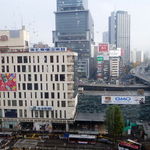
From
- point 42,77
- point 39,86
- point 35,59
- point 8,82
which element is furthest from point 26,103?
point 35,59

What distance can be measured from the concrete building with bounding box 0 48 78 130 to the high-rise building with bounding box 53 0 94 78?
103 meters

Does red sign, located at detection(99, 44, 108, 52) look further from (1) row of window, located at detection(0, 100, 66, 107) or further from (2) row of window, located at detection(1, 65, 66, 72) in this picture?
(1) row of window, located at detection(0, 100, 66, 107)

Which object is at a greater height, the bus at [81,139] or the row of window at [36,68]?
the row of window at [36,68]

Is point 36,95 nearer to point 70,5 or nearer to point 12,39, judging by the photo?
point 12,39

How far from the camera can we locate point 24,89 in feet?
168

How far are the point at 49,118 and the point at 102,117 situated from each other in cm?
1422

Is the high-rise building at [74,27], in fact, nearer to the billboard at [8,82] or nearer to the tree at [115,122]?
the billboard at [8,82]

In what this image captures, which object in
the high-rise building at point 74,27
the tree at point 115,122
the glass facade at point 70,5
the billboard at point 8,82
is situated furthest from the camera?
the glass facade at point 70,5

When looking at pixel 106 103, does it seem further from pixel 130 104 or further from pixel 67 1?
pixel 67 1

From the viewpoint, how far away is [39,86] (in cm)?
5066

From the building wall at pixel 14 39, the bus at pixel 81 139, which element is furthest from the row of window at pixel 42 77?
the bus at pixel 81 139

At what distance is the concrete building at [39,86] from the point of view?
4972 centimetres

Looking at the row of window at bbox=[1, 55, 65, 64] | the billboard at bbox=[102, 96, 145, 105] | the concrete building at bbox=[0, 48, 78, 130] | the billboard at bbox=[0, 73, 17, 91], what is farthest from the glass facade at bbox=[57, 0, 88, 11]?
the billboard at bbox=[102, 96, 145, 105]

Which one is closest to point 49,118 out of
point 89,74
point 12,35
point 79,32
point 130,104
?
point 130,104
